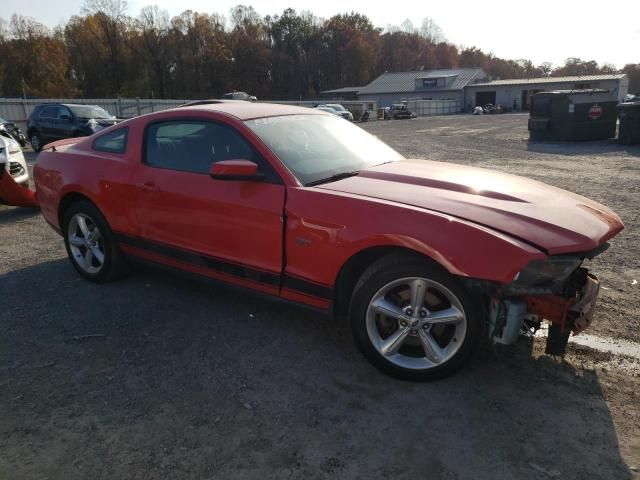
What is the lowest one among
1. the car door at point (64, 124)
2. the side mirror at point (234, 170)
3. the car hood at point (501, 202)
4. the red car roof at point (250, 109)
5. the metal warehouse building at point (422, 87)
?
the car hood at point (501, 202)

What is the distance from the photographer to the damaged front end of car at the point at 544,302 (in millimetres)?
2477

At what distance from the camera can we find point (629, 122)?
16.8 meters

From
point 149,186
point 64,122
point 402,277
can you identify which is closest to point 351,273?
point 402,277

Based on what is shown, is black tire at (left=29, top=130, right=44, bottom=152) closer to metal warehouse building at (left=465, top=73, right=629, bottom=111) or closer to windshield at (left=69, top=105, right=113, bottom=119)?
windshield at (left=69, top=105, right=113, bottom=119)

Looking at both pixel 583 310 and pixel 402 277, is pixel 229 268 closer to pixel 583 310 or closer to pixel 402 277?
pixel 402 277

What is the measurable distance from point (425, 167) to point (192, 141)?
1.85 meters

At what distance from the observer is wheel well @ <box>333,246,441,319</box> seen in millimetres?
2871

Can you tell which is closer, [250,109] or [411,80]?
[250,109]

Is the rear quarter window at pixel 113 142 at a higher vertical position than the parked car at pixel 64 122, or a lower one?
lower

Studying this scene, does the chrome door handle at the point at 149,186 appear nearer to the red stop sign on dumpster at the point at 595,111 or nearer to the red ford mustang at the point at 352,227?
the red ford mustang at the point at 352,227

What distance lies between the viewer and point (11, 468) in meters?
2.25

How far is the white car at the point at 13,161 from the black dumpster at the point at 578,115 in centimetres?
1832

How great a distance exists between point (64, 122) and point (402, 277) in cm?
1641

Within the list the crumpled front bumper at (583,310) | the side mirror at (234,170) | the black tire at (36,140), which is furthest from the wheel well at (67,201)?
the black tire at (36,140)
